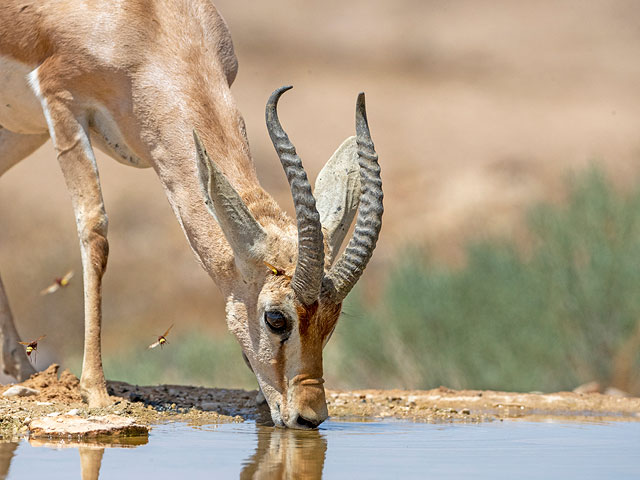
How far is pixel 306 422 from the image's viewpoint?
745cm

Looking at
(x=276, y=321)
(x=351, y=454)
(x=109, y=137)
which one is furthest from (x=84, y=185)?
(x=351, y=454)

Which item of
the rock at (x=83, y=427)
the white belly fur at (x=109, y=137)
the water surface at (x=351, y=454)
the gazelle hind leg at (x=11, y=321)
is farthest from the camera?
the gazelle hind leg at (x=11, y=321)

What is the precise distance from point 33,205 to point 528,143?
18519 millimetres

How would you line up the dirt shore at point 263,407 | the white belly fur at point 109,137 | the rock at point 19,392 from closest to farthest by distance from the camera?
the dirt shore at point 263,407 < the rock at point 19,392 < the white belly fur at point 109,137

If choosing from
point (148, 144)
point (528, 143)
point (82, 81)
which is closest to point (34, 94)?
point (82, 81)

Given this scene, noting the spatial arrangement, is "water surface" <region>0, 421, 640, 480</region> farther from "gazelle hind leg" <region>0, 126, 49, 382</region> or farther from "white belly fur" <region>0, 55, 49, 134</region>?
"white belly fur" <region>0, 55, 49, 134</region>

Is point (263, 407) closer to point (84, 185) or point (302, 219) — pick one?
point (84, 185)

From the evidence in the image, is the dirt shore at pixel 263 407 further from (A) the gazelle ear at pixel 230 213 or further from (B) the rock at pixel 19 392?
(A) the gazelle ear at pixel 230 213

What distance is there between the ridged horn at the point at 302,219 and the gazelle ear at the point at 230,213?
1.44ft

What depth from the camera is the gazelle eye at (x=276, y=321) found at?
7512 millimetres

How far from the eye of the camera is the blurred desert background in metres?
15.6

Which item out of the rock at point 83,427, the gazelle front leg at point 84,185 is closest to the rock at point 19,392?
the gazelle front leg at point 84,185

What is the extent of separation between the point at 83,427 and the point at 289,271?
68.4 inches

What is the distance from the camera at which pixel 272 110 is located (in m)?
7.10
